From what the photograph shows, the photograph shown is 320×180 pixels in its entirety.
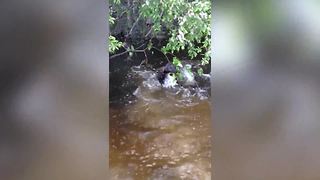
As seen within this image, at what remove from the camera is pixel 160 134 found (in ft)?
8.23

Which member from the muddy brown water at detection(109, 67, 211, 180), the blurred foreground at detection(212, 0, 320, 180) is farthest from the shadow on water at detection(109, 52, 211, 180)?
the blurred foreground at detection(212, 0, 320, 180)

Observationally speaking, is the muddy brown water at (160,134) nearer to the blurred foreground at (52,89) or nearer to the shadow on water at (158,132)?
the shadow on water at (158,132)

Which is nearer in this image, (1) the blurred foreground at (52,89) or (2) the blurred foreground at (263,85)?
(1) the blurred foreground at (52,89)

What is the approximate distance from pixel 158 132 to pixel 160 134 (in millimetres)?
17

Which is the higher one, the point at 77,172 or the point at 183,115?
the point at 183,115

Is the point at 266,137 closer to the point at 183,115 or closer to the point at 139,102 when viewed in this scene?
the point at 183,115

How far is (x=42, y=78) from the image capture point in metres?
2.38

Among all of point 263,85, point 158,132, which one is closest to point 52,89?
point 158,132

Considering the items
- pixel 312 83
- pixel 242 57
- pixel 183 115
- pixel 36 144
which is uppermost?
pixel 242 57

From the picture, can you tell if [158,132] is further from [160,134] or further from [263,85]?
[263,85]

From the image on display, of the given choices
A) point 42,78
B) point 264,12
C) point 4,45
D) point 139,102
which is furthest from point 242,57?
point 4,45

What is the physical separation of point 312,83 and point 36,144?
1.72 metres

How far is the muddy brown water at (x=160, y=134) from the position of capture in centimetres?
249

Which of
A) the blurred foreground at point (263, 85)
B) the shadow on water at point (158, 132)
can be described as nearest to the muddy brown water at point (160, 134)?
the shadow on water at point (158, 132)
